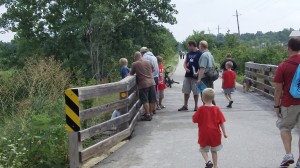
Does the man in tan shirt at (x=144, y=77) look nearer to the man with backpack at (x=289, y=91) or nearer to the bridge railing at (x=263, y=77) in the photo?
the man with backpack at (x=289, y=91)

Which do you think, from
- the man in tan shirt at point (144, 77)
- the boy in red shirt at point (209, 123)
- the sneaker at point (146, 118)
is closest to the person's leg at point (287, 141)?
the boy in red shirt at point (209, 123)

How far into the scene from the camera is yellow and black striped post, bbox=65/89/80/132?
5598mm

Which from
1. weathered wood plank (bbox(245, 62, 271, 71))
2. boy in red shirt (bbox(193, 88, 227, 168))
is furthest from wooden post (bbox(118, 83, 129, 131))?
weathered wood plank (bbox(245, 62, 271, 71))

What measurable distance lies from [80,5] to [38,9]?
371cm

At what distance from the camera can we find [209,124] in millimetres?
5191

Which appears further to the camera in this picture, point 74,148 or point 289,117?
point 74,148

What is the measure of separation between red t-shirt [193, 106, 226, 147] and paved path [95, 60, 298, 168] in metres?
0.72

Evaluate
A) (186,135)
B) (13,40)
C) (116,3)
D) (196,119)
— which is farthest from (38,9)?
(196,119)

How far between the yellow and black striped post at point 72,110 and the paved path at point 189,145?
78 centimetres

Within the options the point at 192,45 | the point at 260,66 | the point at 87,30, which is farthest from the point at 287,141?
the point at 87,30

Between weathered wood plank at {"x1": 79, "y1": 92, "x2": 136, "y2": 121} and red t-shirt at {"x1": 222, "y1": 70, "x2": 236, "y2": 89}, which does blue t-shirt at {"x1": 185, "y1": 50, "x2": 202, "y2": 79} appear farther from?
weathered wood plank at {"x1": 79, "y1": 92, "x2": 136, "y2": 121}

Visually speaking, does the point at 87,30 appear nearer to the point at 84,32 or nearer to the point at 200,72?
the point at 84,32

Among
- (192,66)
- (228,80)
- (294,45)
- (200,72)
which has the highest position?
(294,45)

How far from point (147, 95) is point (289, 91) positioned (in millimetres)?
4508
